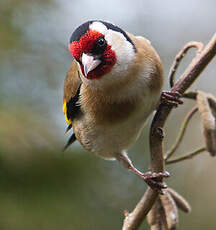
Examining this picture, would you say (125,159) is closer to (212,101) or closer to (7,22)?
(212,101)

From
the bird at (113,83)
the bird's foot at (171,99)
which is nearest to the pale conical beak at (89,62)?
the bird at (113,83)

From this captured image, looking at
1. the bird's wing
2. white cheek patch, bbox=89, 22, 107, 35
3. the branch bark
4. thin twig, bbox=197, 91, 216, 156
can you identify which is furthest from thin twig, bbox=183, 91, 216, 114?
the bird's wing

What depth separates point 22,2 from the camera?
3.67 m

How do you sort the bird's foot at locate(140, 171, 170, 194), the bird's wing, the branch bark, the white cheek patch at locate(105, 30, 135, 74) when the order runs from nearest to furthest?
the branch bark
the bird's foot at locate(140, 171, 170, 194)
the white cheek patch at locate(105, 30, 135, 74)
the bird's wing

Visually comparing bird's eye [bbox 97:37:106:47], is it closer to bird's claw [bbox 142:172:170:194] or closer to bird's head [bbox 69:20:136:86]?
bird's head [bbox 69:20:136:86]

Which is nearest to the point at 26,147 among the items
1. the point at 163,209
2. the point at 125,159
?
the point at 125,159

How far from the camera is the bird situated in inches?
61.1

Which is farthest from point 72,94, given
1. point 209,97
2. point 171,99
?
point 209,97

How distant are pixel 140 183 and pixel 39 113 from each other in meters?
0.95

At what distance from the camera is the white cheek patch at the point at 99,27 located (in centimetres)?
156

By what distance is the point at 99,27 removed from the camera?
1.58 metres

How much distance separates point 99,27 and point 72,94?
42 cm

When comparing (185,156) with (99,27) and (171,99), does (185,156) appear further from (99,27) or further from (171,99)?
(99,27)

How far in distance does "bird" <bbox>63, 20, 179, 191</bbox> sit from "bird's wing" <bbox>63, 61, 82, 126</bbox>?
0.01m
